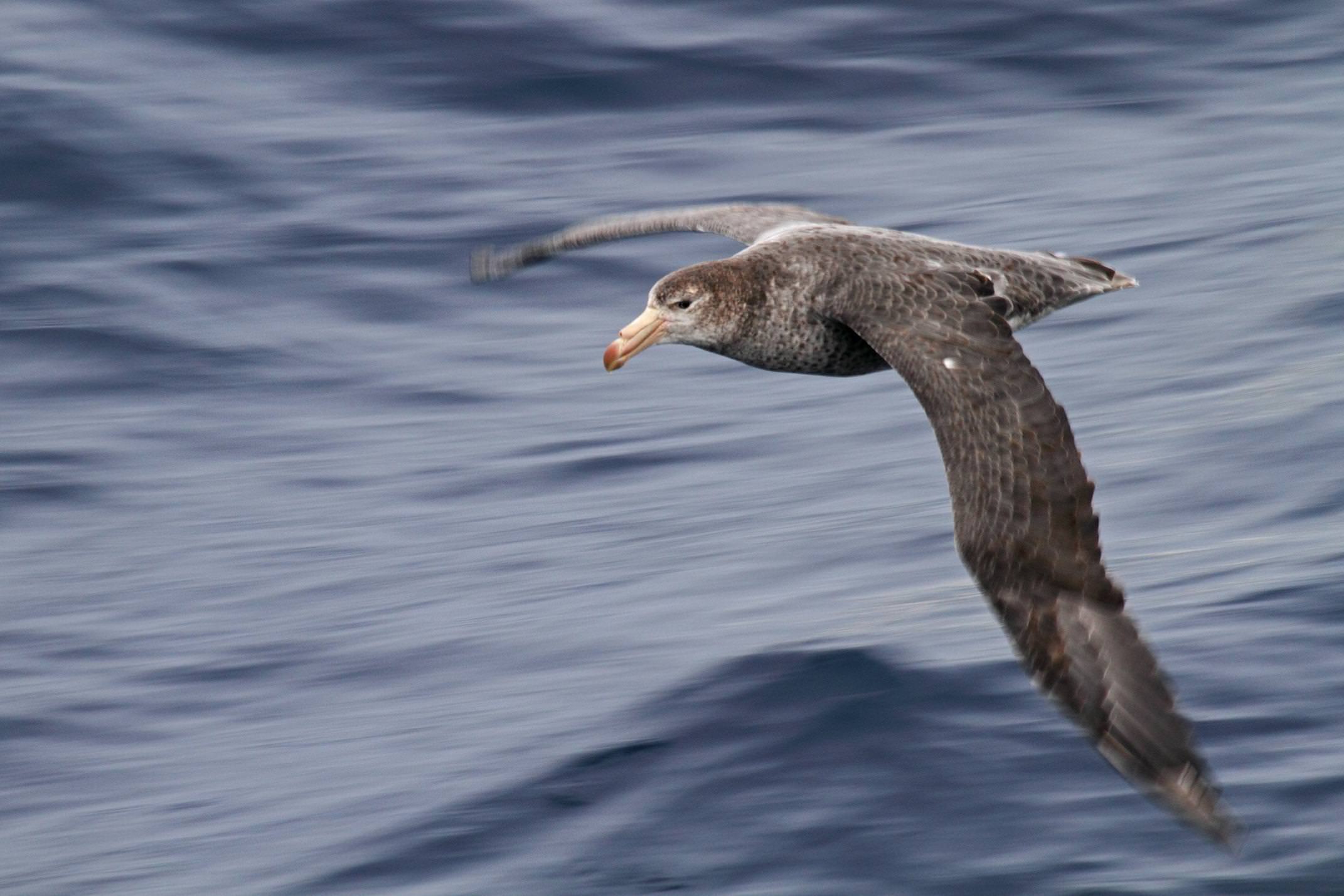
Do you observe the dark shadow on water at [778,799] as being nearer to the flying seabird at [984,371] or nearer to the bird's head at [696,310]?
the flying seabird at [984,371]

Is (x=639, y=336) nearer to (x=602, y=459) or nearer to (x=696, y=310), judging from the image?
(x=696, y=310)

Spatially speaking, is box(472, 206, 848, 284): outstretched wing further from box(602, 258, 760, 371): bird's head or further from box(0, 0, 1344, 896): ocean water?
box(0, 0, 1344, 896): ocean water

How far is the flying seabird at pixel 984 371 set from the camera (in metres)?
6.13

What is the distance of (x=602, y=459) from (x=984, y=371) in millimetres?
5253

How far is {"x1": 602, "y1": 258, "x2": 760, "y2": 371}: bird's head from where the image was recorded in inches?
333

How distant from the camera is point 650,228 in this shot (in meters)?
10.3

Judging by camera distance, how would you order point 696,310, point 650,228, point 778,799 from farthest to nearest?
point 650,228 < point 696,310 < point 778,799

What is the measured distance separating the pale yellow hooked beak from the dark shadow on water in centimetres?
156

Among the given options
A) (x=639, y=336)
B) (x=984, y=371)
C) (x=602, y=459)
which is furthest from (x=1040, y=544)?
(x=602, y=459)

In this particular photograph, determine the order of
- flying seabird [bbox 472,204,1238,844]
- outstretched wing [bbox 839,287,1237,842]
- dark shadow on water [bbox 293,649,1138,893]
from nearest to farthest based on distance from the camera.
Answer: outstretched wing [bbox 839,287,1237,842] → flying seabird [bbox 472,204,1238,844] → dark shadow on water [bbox 293,649,1138,893]

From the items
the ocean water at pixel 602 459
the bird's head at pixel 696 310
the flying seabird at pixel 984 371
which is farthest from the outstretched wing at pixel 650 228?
the ocean water at pixel 602 459

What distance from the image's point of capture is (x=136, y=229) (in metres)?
14.7

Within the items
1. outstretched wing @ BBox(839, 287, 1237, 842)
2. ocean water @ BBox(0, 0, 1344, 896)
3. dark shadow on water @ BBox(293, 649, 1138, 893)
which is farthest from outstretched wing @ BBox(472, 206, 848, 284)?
dark shadow on water @ BBox(293, 649, 1138, 893)

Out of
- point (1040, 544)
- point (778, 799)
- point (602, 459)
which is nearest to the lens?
point (1040, 544)
